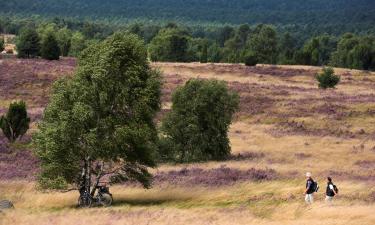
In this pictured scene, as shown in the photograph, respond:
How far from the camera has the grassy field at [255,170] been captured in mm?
37250

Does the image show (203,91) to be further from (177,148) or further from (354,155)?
(354,155)

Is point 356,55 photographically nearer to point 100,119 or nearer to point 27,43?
point 27,43

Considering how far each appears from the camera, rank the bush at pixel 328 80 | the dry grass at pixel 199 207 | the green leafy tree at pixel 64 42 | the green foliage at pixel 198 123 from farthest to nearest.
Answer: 1. the green leafy tree at pixel 64 42
2. the bush at pixel 328 80
3. the green foliage at pixel 198 123
4. the dry grass at pixel 199 207

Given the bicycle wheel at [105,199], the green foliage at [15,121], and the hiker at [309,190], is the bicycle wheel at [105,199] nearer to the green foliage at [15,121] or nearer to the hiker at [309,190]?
the hiker at [309,190]

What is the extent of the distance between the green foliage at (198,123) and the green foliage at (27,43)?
6788 cm

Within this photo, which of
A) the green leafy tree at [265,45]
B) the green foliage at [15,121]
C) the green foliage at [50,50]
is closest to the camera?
the green foliage at [15,121]

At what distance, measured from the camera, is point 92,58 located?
45438mm

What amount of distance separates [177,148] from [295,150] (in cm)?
1080

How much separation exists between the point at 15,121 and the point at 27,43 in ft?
203

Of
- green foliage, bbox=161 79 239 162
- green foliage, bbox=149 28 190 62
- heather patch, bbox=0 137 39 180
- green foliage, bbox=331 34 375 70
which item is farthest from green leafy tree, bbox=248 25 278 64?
heather patch, bbox=0 137 39 180

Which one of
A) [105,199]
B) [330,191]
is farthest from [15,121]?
[330,191]

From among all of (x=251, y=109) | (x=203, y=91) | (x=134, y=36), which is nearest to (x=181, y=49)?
(x=251, y=109)

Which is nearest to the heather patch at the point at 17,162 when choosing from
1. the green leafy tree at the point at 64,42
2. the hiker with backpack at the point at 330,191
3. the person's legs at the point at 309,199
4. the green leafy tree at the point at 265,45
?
the person's legs at the point at 309,199

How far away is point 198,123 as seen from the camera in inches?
2446
